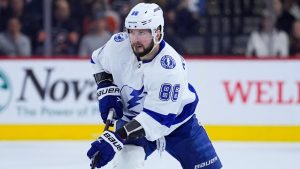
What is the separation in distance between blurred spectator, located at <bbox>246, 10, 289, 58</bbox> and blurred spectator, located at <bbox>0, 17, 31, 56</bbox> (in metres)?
2.00

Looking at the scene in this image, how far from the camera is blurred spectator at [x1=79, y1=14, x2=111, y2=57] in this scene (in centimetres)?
758

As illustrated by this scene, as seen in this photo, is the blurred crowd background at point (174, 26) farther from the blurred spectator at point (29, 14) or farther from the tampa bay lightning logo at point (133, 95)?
the tampa bay lightning logo at point (133, 95)

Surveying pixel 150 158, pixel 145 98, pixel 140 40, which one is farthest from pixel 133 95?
pixel 150 158

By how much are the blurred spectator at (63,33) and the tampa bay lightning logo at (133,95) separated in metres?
3.39

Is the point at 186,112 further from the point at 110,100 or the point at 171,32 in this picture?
the point at 171,32

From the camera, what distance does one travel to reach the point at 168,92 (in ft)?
12.9

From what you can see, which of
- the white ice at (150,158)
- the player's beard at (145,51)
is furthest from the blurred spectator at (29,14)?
the player's beard at (145,51)

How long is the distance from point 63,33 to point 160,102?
12.6 feet

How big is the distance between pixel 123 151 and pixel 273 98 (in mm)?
3326

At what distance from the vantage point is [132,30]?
3.91 m

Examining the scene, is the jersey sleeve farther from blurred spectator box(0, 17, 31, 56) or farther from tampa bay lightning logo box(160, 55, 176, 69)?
blurred spectator box(0, 17, 31, 56)

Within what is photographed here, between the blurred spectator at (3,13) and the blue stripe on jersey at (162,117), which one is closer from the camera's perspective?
the blue stripe on jersey at (162,117)

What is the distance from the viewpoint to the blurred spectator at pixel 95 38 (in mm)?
7582

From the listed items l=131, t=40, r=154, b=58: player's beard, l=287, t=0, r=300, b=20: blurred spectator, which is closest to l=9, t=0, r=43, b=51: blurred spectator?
l=287, t=0, r=300, b=20: blurred spectator
